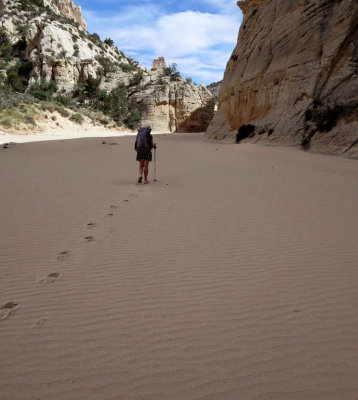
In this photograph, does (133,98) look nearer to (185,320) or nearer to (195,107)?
(195,107)

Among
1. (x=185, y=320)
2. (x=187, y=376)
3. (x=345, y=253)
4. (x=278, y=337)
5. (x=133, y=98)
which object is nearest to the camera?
(x=187, y=376)

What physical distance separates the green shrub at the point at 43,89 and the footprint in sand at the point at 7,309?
33591mm

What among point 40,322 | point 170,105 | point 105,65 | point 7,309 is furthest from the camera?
point 105,65

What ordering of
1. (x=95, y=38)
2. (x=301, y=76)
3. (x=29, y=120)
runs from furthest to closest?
(x=95, y=38) → (x=29, y=120) → (x=301, y=76)

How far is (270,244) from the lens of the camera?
139 inches

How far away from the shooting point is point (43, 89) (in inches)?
1282

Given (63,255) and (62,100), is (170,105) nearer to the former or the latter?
(62,100)

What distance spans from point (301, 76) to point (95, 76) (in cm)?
3130

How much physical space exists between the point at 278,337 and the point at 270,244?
1.70m

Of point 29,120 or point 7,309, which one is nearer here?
point 7,309

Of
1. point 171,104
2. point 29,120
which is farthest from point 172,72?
point 29,120

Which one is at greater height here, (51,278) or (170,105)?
(170,105)

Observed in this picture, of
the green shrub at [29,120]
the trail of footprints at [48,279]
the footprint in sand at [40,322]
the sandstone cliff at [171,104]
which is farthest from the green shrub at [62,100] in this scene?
the footprint in sand at [40,322]

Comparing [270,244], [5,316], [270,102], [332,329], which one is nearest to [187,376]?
[332,329]
